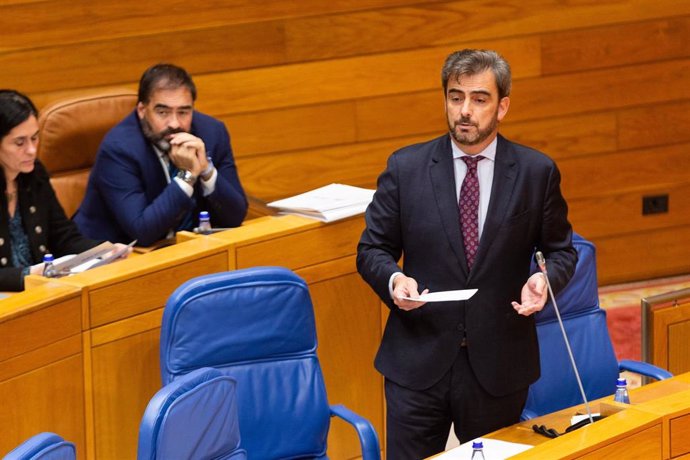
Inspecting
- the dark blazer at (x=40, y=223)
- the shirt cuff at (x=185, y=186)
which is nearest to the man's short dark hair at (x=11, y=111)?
the dark blazer at (x=40, y=223)

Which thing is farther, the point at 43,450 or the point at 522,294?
the point at 522,294

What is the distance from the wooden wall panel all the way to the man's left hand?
2.02 metres

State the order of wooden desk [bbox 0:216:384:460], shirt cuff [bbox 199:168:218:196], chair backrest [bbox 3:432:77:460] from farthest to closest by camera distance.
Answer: shirt cuff [bbox 199:168:218:196]
wooden desk [bbox 0:216:384:460]
chair backrest [bbox 3:432:77:460]

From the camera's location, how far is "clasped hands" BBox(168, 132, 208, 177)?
3422mm

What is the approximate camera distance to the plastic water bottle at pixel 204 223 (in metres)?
3.31

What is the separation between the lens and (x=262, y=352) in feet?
9.11

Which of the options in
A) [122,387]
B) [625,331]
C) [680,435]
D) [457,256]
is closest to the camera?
[680,435]

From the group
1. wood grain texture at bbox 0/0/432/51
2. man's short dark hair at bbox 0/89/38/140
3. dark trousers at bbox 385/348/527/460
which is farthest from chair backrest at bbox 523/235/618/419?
wood grain texture at bbox 0/0/432/51

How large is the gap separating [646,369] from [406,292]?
2.98 ft

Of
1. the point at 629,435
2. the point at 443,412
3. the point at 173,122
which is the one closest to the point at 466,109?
the point at 443,412

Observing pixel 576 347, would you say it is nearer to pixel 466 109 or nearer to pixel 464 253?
pixel 464 253

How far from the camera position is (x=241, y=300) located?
8.96 feet

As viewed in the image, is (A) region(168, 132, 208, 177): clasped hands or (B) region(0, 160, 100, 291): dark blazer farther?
(A) region(168, 132, 208, 177): clasped hands

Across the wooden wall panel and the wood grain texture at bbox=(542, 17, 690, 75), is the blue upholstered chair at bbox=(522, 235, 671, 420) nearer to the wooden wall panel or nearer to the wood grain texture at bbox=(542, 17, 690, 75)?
the wooden wall panel
